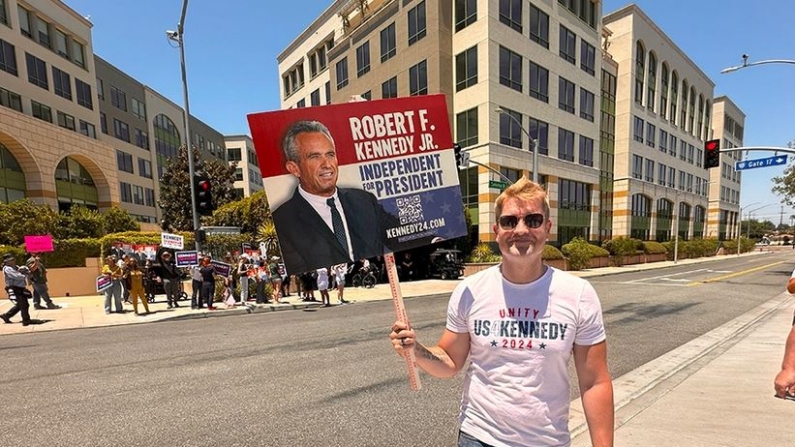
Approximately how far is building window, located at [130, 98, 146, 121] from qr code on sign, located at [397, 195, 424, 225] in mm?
51485

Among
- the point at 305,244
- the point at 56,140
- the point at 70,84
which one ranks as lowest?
the point at 305,244

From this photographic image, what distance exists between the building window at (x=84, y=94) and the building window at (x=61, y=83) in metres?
0.89

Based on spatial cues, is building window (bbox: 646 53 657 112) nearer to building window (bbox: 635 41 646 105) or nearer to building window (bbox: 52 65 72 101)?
building window (bbox: 635 41 646 105)

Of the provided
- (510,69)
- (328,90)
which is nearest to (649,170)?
(510,69)

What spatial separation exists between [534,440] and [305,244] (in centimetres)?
162

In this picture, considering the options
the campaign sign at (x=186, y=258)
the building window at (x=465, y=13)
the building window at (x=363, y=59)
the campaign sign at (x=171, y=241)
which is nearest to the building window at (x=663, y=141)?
the building window at (x=465, y=13)

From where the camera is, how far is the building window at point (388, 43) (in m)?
26.3

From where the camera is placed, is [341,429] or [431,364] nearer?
[431,364]

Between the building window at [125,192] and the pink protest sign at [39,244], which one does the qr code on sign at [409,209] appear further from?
the building window at [125,192]

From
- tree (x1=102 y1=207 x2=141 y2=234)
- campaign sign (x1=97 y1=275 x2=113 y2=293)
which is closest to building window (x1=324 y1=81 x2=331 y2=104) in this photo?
tree (x1=102 y1=207 x2=141 y2=234)

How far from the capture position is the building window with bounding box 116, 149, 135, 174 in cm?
3816

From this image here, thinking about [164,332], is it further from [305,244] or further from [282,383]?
[305,244]

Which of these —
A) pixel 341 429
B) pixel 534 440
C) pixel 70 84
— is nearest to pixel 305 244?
pixel 534 440

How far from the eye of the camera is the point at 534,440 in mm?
1741
